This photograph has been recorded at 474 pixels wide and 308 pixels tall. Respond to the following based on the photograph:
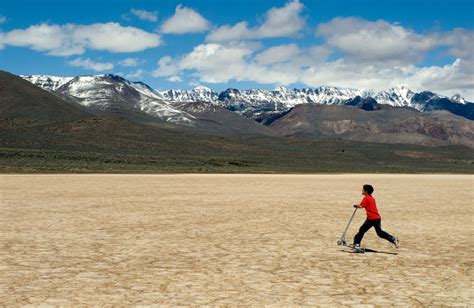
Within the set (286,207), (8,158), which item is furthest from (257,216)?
(8,158)

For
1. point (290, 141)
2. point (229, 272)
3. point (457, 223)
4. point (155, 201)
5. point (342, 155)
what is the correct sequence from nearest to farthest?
point (229, 272) → point (457, 223) → point (155, 201) → point (342, 155) → point (290, 141)

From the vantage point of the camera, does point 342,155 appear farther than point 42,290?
Yes

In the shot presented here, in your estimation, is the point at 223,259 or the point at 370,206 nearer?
the point at 223,259

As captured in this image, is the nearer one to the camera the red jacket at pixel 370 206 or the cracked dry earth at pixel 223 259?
the cracked dry earth at pixel 223 259

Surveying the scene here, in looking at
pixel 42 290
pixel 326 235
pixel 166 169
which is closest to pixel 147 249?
pixel 42 290

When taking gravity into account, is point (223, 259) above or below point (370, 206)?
below

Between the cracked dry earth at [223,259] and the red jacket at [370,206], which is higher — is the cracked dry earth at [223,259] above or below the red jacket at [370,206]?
below

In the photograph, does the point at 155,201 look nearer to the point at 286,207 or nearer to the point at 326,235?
the point at 286,207

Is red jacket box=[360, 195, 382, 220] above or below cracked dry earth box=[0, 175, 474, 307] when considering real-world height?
above

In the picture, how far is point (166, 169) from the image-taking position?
81.9 meters

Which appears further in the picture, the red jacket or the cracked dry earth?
the red jacket

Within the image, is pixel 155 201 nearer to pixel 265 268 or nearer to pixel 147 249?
pixel 147 249

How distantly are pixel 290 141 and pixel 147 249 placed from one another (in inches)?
7185

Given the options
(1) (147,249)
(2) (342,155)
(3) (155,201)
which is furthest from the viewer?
(2) (342,155)
